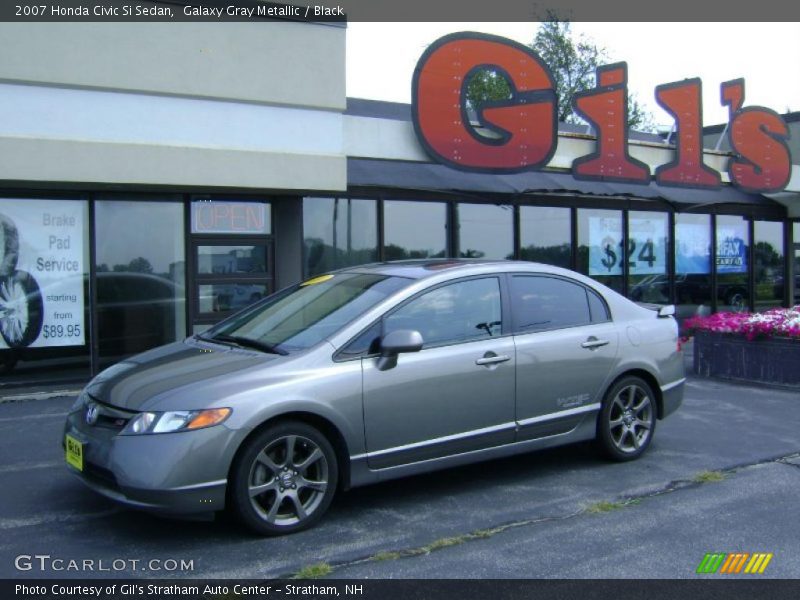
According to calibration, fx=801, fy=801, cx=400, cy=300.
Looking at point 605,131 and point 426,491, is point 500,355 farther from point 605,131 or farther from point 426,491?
point 605,131

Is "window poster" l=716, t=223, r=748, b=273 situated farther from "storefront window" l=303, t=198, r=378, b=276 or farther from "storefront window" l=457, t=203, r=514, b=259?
"storefront window" l=303, t=198, r=378, b=276

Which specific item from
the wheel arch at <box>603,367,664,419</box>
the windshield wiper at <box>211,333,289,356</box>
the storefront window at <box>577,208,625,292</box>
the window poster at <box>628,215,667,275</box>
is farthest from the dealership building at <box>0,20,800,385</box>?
the wheel arch at <box>603,367,664,419</box>

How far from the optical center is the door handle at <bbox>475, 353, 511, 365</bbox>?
5.36 meters

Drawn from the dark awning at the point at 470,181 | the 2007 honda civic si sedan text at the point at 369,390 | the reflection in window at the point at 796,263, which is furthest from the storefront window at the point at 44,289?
the reflection in window at the point at 796,263

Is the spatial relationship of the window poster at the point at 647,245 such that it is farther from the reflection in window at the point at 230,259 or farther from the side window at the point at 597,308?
the side window at the point at 597,308

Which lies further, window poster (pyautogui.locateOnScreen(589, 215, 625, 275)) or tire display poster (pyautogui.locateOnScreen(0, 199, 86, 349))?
window poster (pyautogui.locateOnScreen(589, 215, 625, 275))

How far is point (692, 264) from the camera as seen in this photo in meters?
15.8

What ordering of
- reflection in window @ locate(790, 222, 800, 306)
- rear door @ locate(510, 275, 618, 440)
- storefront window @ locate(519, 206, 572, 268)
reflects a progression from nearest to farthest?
rear door @ locate(510, 275, 618, 440), storefront window @ locate(519, 206, 572, 268), reflection in window @ locate(790, 222, 800, 306)

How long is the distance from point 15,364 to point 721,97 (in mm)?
12890

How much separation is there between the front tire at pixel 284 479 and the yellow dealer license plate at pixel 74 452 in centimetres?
94

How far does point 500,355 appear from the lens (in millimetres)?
5461

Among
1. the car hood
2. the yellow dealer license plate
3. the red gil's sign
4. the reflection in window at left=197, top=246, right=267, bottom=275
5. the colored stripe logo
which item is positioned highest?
the red gil's sign

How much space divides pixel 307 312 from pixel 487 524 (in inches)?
72.4

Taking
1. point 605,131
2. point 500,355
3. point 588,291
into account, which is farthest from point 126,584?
point 605,131
